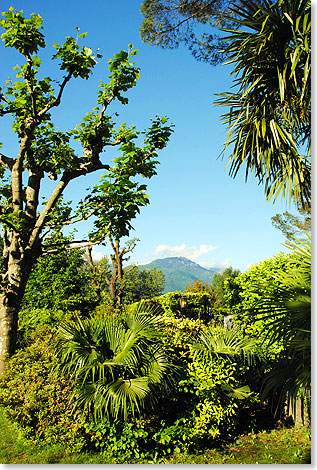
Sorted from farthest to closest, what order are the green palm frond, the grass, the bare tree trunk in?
the bare tree trunk
the green palm frond
the grass

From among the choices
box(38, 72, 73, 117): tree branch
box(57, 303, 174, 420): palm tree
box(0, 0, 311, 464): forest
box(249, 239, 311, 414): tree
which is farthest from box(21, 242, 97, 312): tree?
box(249, 239, 311, 414): tree

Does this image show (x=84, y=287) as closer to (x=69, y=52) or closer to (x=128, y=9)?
(x=69, y=52)

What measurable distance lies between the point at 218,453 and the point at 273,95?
674cm

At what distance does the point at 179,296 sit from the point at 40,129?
1401 centimetres

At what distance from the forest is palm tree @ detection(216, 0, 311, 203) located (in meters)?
0.03

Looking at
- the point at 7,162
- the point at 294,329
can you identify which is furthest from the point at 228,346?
the point at 7,162

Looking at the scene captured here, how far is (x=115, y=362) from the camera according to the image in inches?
192

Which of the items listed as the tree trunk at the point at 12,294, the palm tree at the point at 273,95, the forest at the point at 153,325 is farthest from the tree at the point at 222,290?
the tree trunk at the point at 12,294

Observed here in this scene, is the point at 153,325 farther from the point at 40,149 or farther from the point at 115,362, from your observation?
the point at 40,149

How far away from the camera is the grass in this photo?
4.78 metres

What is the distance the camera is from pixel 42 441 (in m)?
5.31

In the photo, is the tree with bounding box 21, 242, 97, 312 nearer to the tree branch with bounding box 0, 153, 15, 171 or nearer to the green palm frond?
the tree branch with bounding box 0, 153, 15, 171

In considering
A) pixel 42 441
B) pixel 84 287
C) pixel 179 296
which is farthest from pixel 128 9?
pixel 179 296

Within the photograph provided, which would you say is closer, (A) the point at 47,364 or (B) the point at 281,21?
(A) the point at 47,364
